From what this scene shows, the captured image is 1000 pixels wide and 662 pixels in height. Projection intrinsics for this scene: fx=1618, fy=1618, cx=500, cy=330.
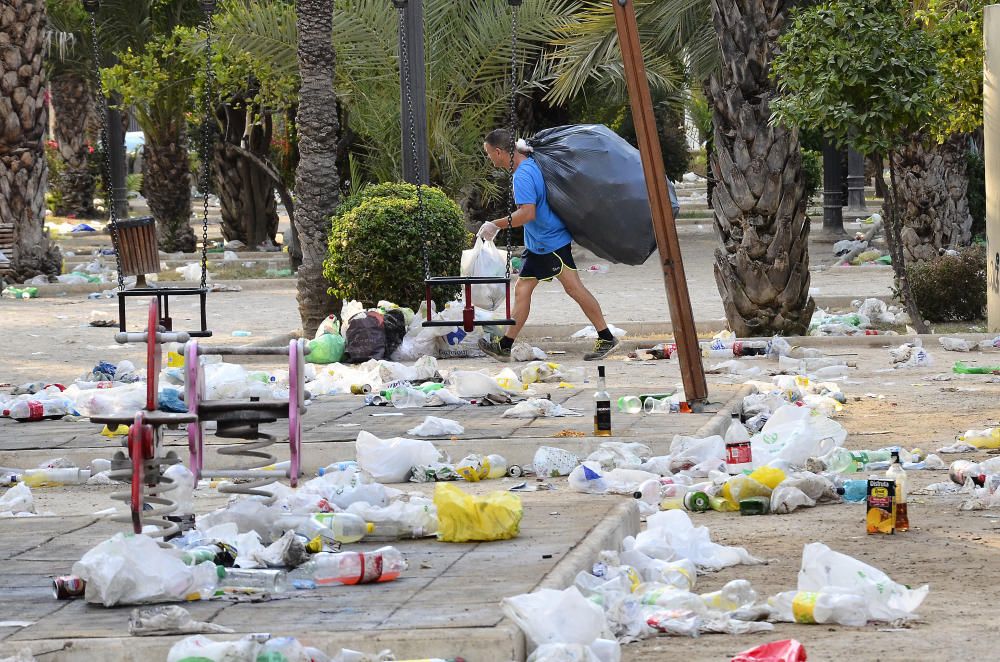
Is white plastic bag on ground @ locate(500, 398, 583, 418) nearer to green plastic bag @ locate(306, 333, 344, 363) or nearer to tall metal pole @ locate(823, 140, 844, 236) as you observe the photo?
green plastic bag @ locate(306, 333, 344, 363)

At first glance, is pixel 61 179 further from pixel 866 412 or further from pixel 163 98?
pixel 866 412

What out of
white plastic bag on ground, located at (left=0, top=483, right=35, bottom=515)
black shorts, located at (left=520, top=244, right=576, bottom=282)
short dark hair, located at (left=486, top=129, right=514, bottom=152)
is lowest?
white plastic bag on ground, located at (left=0, top=483, right=35, bottom=515)

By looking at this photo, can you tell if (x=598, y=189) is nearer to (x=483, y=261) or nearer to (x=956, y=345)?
(x=483, y=261)

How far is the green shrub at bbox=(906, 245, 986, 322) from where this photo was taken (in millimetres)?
15516

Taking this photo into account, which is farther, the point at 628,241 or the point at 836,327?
the point at 836,327

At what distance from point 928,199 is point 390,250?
8333mm

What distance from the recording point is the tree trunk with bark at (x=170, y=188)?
27047 mm

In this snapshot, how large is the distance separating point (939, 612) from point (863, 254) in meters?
18.0

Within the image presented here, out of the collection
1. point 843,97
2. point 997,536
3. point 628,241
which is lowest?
point 997,536

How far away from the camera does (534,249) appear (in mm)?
13016

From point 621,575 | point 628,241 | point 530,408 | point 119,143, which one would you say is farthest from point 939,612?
point 119,143

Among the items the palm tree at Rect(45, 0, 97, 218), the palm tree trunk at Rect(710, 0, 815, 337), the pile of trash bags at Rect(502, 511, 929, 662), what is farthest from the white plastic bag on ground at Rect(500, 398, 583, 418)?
the palm tree at Rect(45, 0, 97, 218)

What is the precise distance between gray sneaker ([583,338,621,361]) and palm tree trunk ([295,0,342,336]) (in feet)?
9.70

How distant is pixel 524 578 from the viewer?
512cm
